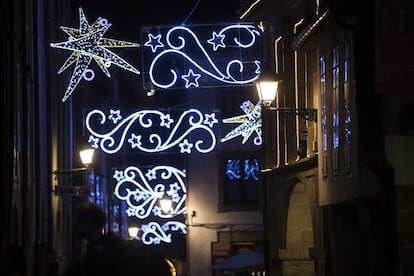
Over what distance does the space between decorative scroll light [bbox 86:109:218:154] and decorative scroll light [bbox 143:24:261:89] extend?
203cm

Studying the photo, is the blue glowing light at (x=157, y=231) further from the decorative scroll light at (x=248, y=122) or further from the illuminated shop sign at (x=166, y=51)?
the illuminated shop sign at (x=166, y=51)

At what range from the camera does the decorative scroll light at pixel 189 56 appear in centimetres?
2602

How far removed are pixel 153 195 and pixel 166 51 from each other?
7.61 meters

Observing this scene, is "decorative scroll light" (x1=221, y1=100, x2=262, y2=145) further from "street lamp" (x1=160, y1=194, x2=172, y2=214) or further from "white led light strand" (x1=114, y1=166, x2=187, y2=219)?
"street lamp" (x1=160, y1=194, x2=172, y2=214)

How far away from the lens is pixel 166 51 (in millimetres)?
26219

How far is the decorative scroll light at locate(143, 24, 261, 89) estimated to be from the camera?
2602cm

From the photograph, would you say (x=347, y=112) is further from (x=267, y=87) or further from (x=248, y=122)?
(x=248, y=122)

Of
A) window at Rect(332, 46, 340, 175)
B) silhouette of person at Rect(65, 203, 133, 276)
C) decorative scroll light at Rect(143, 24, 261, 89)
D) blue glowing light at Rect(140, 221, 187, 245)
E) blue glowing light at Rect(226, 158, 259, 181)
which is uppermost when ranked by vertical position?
decorative scroll light at Rect(143, 24, 261, 89)

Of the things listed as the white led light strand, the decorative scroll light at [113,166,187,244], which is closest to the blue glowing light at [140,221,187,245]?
the decorative scroll light at [113,166,187,244]

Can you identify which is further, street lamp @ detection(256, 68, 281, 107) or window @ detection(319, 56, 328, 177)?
window @ detection(319, 56, 328, 177)

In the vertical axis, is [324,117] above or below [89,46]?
below

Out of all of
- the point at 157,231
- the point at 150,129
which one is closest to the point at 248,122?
the point at 150,129

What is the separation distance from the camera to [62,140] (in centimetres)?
3397
